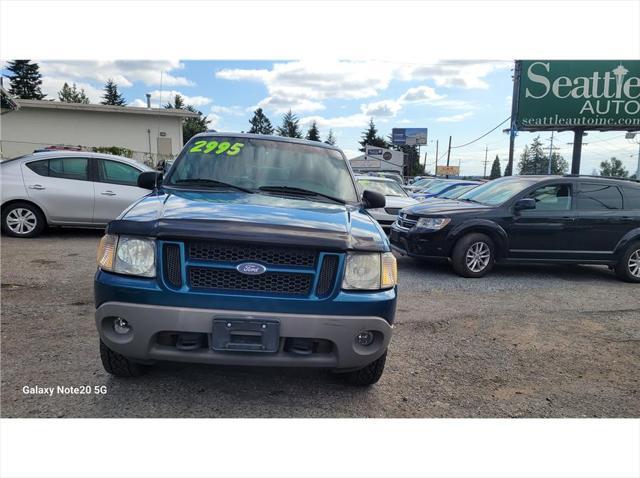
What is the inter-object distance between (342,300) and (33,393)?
206 centimetres

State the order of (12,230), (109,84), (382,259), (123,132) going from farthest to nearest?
(109,84) < (123,132) < (12,230) < (382,259)

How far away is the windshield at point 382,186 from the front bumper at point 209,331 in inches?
346

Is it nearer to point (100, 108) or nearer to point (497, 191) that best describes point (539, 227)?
point (497, 191)

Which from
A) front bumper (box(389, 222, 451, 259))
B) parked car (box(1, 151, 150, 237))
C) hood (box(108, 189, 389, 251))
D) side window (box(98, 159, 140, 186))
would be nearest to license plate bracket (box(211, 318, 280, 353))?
hood (box(108, 189, 389, 251))

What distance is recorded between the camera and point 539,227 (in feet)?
22.7

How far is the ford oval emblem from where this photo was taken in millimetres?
2598

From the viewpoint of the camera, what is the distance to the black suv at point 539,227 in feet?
22.5

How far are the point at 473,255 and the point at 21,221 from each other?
7.57 metres

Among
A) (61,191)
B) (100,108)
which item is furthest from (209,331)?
(100,108)

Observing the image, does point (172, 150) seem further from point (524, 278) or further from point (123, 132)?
point (524, 278)

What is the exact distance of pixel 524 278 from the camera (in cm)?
712

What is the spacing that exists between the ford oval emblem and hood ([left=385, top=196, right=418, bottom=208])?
7.73 m

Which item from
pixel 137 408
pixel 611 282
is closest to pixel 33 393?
pixel 137 408

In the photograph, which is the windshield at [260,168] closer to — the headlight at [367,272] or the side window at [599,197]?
the headlight at [367,272]
